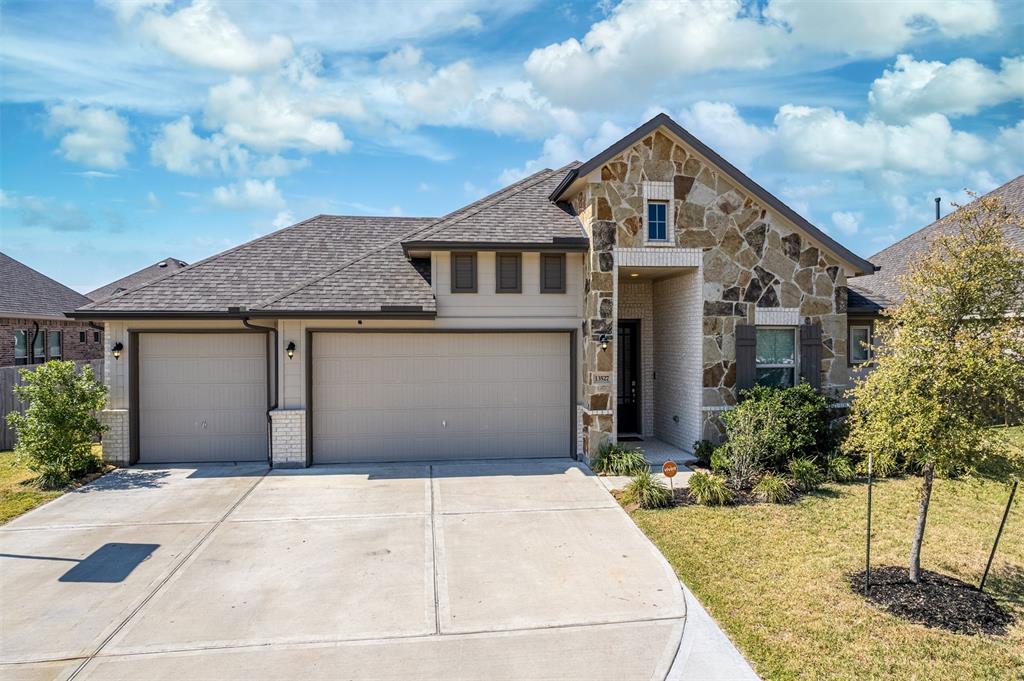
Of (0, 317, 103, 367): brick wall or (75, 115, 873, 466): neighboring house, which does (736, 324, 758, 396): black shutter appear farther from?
(0, 317, 103, 367): brick wall

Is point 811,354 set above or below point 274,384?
above

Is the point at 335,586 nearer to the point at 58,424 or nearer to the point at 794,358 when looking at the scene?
the point at 58,424

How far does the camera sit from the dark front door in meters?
13.3

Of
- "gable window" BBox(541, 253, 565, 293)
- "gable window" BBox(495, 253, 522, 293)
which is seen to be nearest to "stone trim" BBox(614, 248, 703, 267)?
"gable window" BBox(541, 253, 565, 293)

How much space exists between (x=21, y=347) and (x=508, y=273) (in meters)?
17.4

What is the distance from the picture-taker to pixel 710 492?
27.8 ft

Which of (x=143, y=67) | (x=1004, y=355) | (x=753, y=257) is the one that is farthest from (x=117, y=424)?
(x=1004, y=355)

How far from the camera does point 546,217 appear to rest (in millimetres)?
11781

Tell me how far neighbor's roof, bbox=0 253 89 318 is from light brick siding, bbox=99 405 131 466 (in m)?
9.31

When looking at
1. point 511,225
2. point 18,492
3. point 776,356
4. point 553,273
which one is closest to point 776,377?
point 776,356

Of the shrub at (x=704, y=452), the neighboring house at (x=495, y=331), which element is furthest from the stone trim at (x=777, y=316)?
the shrub at (x=704, y=452)

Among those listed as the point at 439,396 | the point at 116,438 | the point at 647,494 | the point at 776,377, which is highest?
the point at 776,377

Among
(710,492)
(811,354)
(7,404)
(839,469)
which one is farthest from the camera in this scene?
(7,404)

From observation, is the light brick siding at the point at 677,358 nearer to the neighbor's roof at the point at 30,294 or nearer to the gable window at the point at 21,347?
the neighbor's roof at the point at 30,294
